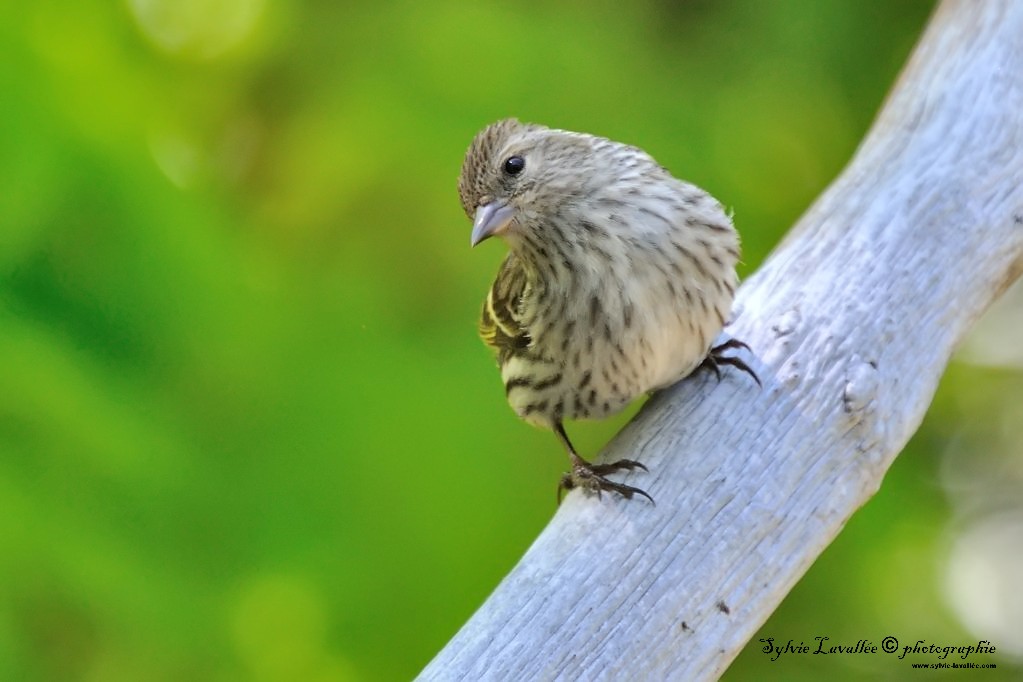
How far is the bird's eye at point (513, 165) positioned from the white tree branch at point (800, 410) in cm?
38

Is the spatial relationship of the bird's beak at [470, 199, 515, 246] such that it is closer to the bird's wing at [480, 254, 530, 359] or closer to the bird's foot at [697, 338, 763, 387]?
the bird's wing at [480, 254, 530, 359]

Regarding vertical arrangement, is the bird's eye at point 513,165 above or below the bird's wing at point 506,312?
above

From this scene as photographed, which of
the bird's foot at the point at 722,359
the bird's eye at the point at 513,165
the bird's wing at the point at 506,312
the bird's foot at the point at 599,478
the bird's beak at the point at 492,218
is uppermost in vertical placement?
the bird's eye at the point at 513,165

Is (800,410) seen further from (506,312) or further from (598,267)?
(506,312)

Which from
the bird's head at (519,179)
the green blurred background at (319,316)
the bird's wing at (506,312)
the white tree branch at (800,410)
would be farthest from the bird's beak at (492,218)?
the green blurred background at (319,316)

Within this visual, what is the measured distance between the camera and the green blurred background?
2.21 meters

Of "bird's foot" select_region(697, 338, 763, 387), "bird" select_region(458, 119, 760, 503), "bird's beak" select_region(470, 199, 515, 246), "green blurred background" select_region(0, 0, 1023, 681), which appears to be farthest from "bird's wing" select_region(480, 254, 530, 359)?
"green blurred background" select_region(0, 0, 1023, 681)

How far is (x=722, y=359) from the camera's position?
5.14 feet

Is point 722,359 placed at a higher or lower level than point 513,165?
lower

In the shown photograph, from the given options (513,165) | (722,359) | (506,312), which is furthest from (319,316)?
(722,359)

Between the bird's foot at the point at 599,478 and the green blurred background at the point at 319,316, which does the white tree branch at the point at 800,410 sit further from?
the green blurred background at the point at 319,316

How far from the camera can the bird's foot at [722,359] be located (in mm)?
1543

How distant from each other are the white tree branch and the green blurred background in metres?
0.77

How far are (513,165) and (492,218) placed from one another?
87 millimetres
